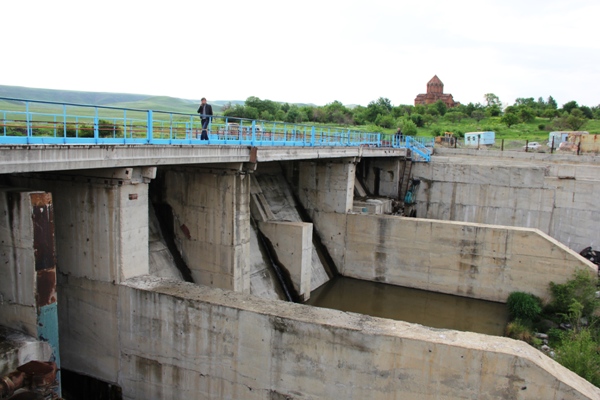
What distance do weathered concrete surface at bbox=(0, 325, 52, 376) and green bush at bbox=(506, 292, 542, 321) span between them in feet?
48.9

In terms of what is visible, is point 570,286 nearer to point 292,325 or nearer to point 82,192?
point 292,325

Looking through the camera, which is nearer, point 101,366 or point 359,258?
point 101,366

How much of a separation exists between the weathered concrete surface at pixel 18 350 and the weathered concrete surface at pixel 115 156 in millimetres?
3241

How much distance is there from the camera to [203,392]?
404 inches

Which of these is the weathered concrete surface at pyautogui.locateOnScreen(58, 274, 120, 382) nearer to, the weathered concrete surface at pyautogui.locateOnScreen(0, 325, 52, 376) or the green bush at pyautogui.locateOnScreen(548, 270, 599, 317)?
the weathered concrete surface at pyautogui.locateOnScreen(0, 325, 52, 376)

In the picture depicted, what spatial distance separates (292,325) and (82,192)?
5.43m

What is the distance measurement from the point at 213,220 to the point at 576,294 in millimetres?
12527

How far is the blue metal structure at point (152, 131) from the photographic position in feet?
28.5

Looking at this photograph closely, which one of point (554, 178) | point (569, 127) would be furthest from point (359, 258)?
point (569, 127)

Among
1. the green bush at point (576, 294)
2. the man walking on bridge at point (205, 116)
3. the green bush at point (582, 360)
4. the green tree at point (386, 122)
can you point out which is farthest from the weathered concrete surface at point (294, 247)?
the green tree at point (386, 122)

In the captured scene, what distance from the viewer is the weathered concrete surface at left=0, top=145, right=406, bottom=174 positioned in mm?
7926

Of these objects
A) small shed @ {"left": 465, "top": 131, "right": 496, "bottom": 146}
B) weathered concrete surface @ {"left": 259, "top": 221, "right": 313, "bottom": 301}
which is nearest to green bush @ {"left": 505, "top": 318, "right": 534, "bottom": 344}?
weathered concrete surface @ {"left": 259, "top": 221, "right": 313, "bottom": 301}

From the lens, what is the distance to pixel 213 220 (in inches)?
581

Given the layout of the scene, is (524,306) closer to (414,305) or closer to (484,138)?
(414,305)
